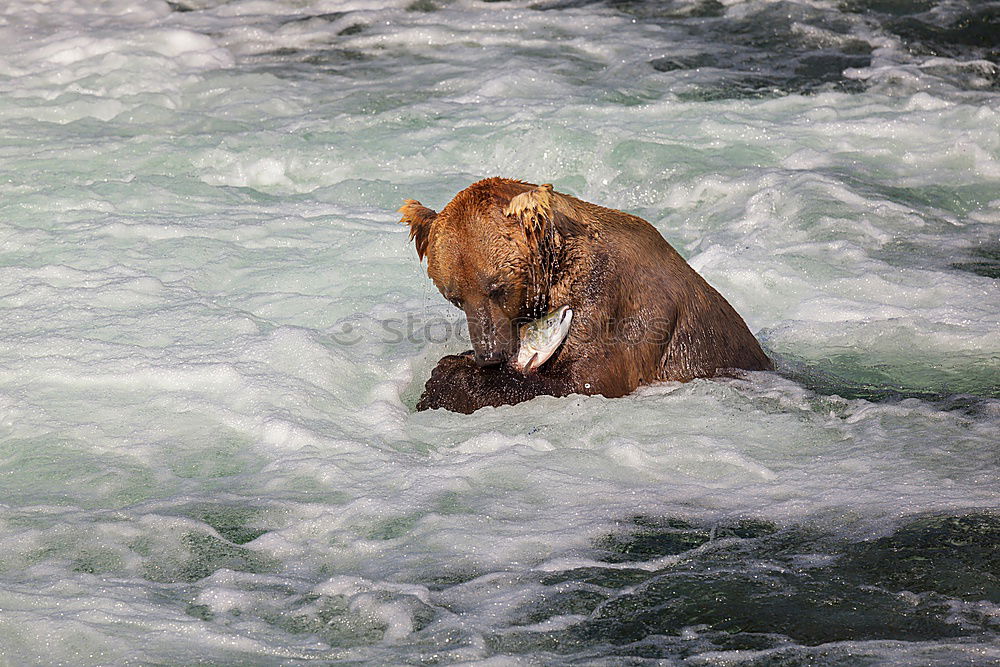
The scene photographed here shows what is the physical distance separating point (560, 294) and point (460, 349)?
1249 mm

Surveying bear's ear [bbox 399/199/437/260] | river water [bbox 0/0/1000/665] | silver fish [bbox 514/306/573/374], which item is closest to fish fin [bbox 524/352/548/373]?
silver fish [bbox 514/306/573/374]

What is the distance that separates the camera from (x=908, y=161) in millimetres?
9648

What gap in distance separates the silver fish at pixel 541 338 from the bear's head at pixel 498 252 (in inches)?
1.6

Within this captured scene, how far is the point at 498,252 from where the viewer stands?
5023mm

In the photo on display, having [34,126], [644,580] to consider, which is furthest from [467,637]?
[34,126]

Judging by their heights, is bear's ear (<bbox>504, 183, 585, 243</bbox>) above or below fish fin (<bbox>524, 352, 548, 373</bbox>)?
above

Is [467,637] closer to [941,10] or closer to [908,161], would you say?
[908,161]

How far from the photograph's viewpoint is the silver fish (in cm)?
521

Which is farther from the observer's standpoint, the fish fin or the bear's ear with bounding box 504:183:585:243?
the fish fin

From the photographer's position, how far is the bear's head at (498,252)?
5023 mm

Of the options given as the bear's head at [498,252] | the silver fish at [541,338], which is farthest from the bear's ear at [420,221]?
the silver fish at [541,338]

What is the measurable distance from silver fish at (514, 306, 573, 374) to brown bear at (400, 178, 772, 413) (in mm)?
36

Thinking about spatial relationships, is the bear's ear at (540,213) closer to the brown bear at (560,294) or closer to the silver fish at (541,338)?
the brown bear at (560,294)

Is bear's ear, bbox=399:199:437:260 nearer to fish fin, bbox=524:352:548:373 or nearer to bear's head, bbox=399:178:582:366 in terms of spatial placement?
bear's head, bbox=399:178:582:366
